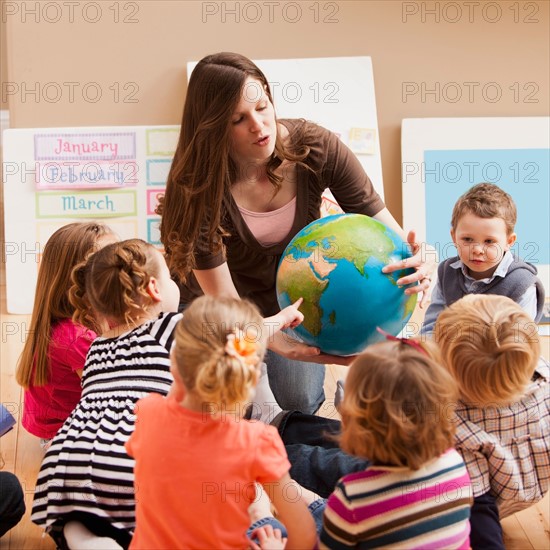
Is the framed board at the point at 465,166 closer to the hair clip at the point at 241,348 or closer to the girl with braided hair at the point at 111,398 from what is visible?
the girl with braided hair at the point at 111,398

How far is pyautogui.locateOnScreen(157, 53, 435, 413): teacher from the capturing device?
2.71 metres

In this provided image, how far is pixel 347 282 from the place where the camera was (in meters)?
2.44

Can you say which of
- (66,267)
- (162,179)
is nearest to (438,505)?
(66,267)

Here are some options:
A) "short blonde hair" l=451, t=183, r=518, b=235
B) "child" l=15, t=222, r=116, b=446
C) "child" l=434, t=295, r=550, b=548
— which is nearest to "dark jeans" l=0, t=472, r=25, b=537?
"child" l=15, t=222, r=116, b=446

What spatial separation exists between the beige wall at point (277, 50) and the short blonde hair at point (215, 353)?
327 cm

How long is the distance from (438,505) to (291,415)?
0.93 meters

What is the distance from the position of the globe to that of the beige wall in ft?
8.85

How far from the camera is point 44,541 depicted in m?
2.54

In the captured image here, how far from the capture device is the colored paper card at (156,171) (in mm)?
4934

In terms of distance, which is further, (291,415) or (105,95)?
(105,95)

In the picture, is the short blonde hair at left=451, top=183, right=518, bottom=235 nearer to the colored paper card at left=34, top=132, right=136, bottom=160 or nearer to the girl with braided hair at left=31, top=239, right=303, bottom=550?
the girl with braided hair at left=31, top=239, right=303, bottom=550

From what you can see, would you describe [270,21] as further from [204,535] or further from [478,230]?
[204,535]

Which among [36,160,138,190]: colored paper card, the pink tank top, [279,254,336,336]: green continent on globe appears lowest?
[279,254,336,336]: green continent on globe

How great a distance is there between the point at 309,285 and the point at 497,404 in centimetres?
62
